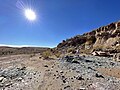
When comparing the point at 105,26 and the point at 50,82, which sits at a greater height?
the point at 105,26

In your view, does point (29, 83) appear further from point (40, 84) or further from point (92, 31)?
point (92, 31)

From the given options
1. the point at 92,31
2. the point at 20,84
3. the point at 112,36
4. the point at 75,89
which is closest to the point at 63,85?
the point at 75,89

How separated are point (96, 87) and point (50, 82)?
3.40 m

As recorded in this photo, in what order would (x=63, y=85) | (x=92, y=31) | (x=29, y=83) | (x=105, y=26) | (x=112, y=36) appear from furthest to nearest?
(x=92, y=31)
(x=105, y=26)
(x=112, y=36)
(x=29, y=83)
(x=63, y=85)

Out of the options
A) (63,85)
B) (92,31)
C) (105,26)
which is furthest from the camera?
(92,31)

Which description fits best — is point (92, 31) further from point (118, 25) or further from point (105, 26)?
point (118, 25)

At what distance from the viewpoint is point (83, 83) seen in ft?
39.6

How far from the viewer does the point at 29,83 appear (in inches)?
505

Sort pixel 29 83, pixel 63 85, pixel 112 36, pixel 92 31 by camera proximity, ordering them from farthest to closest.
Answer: pixel 92 31 < pixel 112 36 < pixel 29 83 < pixel 63 85

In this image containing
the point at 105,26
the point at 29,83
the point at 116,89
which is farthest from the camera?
the point at 105,26

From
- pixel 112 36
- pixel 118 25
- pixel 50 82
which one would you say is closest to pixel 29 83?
pixel 50 82

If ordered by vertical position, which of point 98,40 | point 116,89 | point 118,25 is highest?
point 118,25

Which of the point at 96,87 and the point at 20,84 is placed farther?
the point at 20,84

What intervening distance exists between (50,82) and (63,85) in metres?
1.32
